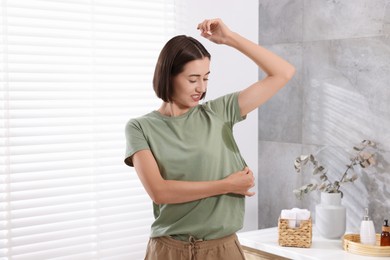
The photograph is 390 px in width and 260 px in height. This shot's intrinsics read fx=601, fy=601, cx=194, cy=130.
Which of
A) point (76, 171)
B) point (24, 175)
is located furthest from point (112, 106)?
point (24, 175)

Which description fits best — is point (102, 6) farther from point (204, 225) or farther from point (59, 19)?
point (204, 225)

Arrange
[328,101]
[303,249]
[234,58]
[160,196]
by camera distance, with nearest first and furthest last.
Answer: [160,196], [303,249], [328,101], [234,58]

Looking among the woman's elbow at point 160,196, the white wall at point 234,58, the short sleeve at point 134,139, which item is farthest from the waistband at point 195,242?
the white wall at point 234,58

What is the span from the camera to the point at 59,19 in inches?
100.0

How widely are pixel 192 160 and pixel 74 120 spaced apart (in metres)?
0.98

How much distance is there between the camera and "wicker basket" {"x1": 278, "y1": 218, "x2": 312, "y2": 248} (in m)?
2.46

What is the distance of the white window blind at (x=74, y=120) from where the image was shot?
2449mm

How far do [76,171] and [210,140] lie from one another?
1005 mm

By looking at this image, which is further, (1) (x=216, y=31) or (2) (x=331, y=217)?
(2) (x=331, y=217)

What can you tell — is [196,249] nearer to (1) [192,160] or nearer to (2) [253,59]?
(1) [192,160]

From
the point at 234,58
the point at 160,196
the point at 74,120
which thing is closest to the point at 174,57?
the point at 160,196

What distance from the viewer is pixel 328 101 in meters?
2.78

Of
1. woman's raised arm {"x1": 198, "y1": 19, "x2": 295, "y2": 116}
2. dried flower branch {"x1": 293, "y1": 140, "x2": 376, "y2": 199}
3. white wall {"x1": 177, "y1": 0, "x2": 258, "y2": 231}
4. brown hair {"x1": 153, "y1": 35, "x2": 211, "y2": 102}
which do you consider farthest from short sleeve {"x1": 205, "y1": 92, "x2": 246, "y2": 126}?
white wall {"x1": 177, "y1": 0, "x2": 258, "y2": 231}

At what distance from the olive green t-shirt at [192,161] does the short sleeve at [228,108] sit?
0.13 ft
